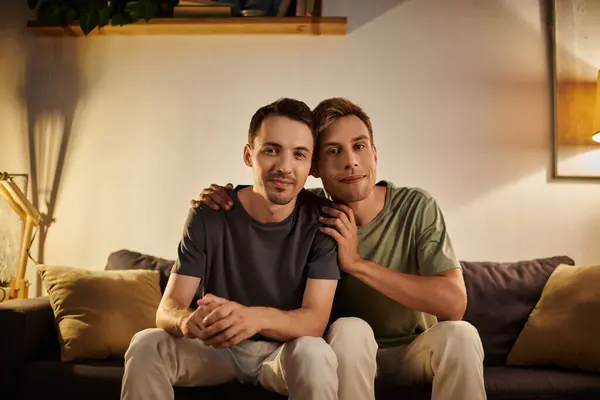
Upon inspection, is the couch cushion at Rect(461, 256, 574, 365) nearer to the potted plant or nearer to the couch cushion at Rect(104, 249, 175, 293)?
the couch cushion at Rect(104, 249, 175, 293)

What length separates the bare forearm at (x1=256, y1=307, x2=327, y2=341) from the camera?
1.65 meters

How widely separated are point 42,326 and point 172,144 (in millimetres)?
1100

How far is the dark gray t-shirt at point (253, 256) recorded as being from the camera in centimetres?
180

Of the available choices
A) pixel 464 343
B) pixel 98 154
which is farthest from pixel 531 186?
pixel 98 154

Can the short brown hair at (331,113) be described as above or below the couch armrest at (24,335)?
above

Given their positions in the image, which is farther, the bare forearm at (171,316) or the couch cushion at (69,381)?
the couch cushion at (69,381)

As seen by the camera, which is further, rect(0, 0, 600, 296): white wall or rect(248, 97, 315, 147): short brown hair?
rect(0, 0, 600, 296): white wall

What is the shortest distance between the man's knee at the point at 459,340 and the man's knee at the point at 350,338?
18cm

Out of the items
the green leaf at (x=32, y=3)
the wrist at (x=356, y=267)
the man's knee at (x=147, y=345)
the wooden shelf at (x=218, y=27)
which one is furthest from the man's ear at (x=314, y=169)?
the green leaf at (x=32, y=3)

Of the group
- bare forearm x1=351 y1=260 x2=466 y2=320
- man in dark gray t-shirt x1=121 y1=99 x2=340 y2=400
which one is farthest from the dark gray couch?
bare forearm x1=351 y1=260 x2=466 y2=320

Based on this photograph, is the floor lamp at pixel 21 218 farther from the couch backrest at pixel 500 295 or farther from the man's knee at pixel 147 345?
the man's knee at pixel 147 345

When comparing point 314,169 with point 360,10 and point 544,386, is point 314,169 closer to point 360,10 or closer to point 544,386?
point 544,386

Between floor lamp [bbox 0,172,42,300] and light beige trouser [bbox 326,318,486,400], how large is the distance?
174cm

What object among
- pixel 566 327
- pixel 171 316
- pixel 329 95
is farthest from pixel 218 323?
pixel 329 95
